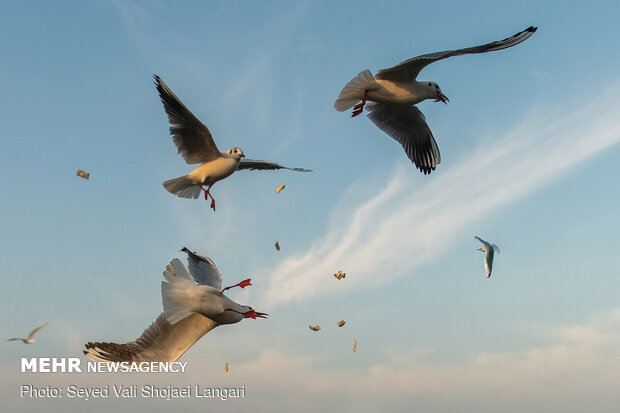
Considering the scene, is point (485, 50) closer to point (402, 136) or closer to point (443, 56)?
point (443, 56)

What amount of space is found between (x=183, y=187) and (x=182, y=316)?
315 centimetres

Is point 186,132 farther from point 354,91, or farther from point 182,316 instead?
point 182,316

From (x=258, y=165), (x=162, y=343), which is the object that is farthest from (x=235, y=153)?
(x=162, y=343)

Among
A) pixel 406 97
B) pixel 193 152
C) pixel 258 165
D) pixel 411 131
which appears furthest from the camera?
pixel 411 131

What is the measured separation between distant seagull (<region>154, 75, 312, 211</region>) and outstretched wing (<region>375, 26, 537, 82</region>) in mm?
3459

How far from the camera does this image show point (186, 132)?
477 inches

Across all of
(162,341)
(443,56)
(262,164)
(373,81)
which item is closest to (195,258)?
(162,341)

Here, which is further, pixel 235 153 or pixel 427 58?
pixel 235 153

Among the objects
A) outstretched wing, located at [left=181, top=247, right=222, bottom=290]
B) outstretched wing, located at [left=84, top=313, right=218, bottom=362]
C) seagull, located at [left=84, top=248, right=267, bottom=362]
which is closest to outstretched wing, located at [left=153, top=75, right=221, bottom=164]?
outstretched wing, located at [left=181, top=247, right=222, bottom=290]

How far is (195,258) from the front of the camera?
12.8 meters

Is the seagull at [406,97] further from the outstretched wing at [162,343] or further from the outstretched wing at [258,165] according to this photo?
the outstretched wing at [162,343]

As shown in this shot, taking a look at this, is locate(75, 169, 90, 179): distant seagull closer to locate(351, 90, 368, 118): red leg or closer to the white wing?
locate(351, 90, 368, 118): red leg

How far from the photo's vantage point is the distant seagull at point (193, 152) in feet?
39.0

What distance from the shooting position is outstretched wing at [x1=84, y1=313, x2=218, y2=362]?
37.5 ft
